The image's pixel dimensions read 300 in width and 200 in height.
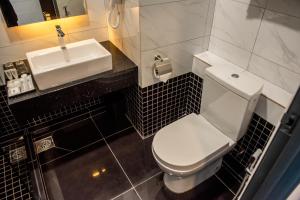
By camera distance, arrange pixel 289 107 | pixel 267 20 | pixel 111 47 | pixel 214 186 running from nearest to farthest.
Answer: pixel 289 107 → pixel 267 20 → pixel 214 186 → pixel 111 47

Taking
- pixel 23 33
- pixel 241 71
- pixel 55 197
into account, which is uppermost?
pixel 23 33

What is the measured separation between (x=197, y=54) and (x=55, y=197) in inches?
64.7

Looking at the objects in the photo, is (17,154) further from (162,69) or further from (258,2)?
(258,2)

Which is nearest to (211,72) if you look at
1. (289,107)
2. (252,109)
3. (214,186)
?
(252,109)

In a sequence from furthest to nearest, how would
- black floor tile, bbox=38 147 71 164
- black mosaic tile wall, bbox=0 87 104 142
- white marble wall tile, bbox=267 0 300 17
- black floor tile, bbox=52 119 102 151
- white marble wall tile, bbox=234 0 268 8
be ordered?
black floor tile, bbox=52 119 102 151, black floor tile, bbox=38 147 71 164, black mosaic tile wall, bbox=0 87 104 142, white marble wall tile, bbox=234 0 268 8, white marble wall tile, bbox=267 0 300 17

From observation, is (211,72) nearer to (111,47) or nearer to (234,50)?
(234,50)

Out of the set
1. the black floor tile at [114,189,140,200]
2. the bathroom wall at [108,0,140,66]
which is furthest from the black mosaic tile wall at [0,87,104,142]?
the black floor tile at [114,189,140,200]

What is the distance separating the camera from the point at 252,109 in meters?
1.52

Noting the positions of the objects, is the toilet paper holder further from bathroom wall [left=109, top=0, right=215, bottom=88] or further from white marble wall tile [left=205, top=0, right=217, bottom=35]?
white marble wall tile [left=205, top=0, right=217, bottom=35]

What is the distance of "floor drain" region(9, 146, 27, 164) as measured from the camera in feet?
6.48

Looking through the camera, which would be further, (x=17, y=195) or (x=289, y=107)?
(x=17, y=195)

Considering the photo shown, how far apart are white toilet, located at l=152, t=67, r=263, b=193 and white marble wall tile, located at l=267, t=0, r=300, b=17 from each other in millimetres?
434

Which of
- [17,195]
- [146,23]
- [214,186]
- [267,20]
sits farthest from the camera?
[214,186]

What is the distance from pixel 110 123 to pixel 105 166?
0.53 m
